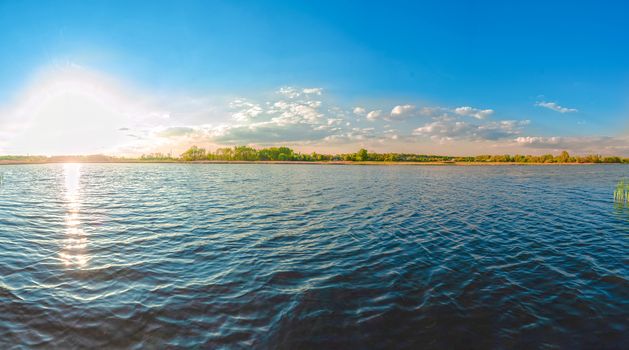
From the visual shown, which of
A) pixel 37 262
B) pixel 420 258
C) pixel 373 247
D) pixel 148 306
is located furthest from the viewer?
pixel 373 247

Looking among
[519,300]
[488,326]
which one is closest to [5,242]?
[488,326]

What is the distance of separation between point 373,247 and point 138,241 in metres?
13.6

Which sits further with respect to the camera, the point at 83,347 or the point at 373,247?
the point at 373,247

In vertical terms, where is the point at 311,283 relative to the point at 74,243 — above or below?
below

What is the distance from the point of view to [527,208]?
30.1 meters

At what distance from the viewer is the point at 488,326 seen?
28.5 feet

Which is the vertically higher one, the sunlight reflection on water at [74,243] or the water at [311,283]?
the sunlight reflection on water at [74,243]

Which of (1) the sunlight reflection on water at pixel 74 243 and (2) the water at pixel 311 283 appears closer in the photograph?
(2) the water at pixel 311 283

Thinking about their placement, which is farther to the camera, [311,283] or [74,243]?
[74,243]

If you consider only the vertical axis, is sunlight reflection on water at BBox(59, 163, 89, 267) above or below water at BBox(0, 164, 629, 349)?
above

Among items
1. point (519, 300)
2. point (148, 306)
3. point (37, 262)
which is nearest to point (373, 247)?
point (519, 300)

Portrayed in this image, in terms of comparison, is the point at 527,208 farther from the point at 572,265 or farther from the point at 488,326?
the point at 488,326

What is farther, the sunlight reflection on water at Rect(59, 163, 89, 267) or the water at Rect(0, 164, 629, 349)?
the sunlight reflection on water at Rect(59, 163, 89, 267)

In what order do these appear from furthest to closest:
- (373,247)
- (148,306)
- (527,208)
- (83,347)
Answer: (527,208)
(373,247)
(148,306)
(83,347)
